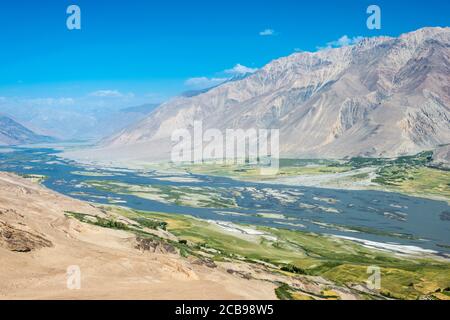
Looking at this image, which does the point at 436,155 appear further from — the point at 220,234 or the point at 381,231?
the point at 220,234

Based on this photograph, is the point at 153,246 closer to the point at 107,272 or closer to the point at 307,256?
the point at 107,272

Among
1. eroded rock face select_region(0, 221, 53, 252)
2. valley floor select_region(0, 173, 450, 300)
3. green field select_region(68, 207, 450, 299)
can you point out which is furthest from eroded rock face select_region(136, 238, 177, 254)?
eroded rock face select_region(0, 221, 53, 252)

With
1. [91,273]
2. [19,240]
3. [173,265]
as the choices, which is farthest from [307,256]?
[19,240]

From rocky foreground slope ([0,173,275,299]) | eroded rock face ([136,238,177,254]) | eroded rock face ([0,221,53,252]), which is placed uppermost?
eroded rock face ([0,221,53,252])


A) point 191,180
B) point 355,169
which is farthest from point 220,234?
point 355,169

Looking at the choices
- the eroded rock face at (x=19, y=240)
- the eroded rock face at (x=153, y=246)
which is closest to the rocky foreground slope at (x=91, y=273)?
the eroded rock face at (x=19, y=240)

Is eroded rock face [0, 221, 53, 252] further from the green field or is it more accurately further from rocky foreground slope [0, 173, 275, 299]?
the green field

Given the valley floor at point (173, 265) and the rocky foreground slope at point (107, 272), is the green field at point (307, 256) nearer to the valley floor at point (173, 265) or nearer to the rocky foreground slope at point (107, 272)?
the valley floor at point (173, 265)

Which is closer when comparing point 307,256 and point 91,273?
point 91,273
